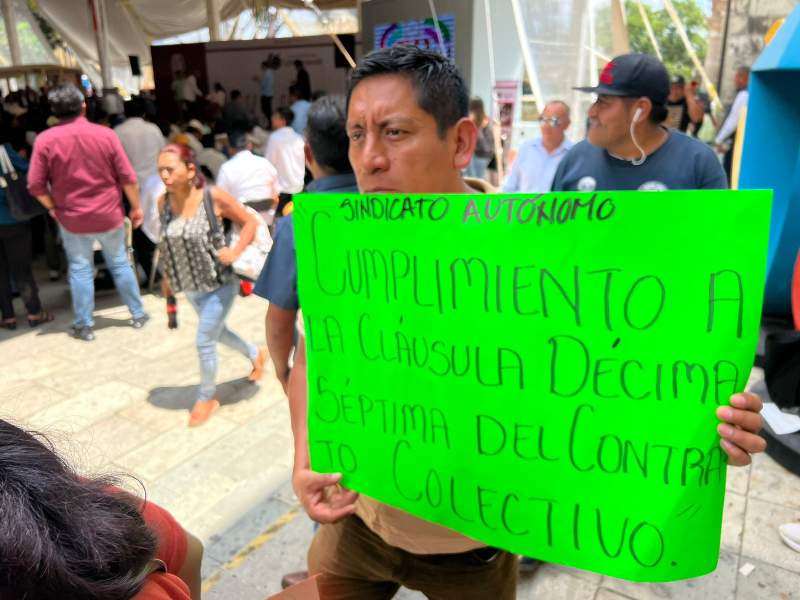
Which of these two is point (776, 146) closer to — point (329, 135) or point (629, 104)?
point (629, 104)

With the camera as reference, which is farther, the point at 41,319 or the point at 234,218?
the point at 41,319

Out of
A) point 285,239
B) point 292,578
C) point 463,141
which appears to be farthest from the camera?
A: point 292,578

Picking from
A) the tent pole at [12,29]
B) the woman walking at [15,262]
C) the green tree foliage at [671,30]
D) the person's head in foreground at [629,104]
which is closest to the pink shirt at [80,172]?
the woman walking at [15,262]

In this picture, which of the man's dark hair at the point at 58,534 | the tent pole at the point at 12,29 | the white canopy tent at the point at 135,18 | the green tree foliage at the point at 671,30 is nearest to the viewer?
the man's dark hair at the point at 58,534

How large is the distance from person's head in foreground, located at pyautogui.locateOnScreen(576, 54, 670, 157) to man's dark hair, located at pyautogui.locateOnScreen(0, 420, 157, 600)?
2540mm

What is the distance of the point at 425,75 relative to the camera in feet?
4.11

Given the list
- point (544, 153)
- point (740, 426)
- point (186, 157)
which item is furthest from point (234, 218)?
point (740, 426)

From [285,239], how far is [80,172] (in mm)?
3593

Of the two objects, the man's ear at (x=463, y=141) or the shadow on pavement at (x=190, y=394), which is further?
the shadow on pavement at (x=190, y=394)

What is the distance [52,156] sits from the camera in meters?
4.78

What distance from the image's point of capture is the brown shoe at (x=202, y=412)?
12.8ft

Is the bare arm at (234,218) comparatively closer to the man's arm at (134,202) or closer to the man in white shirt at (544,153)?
the man's arm at (134,202)

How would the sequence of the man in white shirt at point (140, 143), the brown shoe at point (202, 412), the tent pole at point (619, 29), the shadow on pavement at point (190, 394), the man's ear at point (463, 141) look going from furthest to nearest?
the tent pole at point (619, 29), the man in white shirt at point (140, 143), the shadow on pavement at point (190, 394), the brown shoe at point (202, 412), the man's ear at point (463, 141)

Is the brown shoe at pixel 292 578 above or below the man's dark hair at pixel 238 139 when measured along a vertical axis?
below
